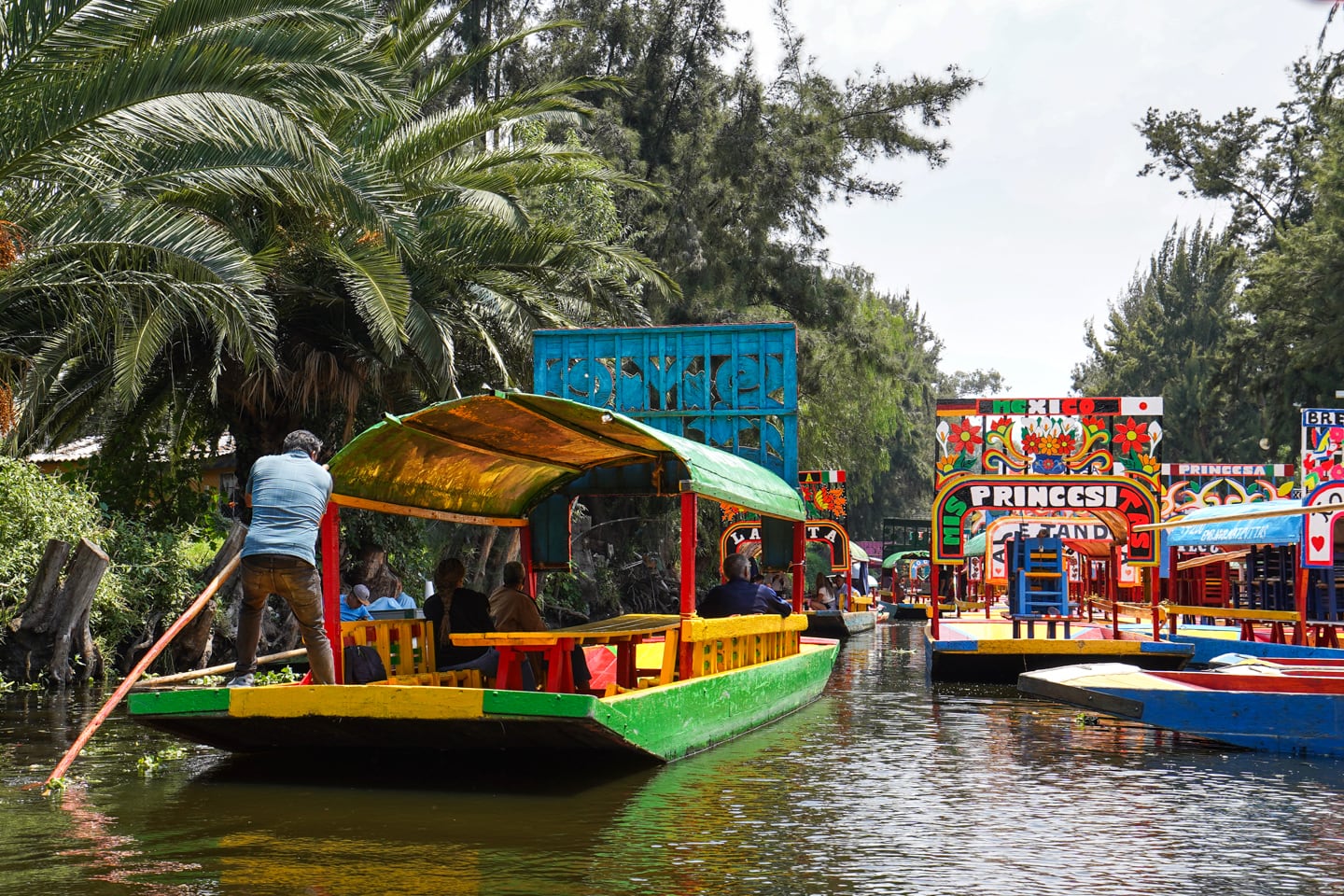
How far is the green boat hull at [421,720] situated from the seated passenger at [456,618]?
94 centimetres

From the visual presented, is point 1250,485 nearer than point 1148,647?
No

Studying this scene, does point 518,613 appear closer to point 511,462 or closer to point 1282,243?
point 511,462

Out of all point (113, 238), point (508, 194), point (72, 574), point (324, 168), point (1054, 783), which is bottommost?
point (1054, 783)

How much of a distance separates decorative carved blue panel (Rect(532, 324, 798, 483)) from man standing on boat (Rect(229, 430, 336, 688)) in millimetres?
6020

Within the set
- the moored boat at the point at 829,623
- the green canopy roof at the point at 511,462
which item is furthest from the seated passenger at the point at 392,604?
the moored boat at the point at 829,623

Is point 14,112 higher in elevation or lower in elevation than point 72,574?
higher

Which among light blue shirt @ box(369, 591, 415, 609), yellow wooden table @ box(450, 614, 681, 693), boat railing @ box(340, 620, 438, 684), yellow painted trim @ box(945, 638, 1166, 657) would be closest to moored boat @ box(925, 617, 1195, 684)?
yellow painted trim @ box(945, 638, 1166, 657)

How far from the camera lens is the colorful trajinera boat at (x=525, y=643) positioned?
8.53 m

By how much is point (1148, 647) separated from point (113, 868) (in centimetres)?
1289

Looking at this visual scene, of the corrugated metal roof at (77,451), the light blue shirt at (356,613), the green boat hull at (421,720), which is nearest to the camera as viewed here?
the green boat hull at (421,720)

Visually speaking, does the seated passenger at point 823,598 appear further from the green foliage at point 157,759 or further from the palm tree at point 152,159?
the green foliage at point 157,759

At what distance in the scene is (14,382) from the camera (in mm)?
17250

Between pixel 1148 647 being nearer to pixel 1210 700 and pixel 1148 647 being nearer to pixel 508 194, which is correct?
pixel 1210 700

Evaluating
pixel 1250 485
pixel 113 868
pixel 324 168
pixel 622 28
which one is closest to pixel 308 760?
pixel 113 868
